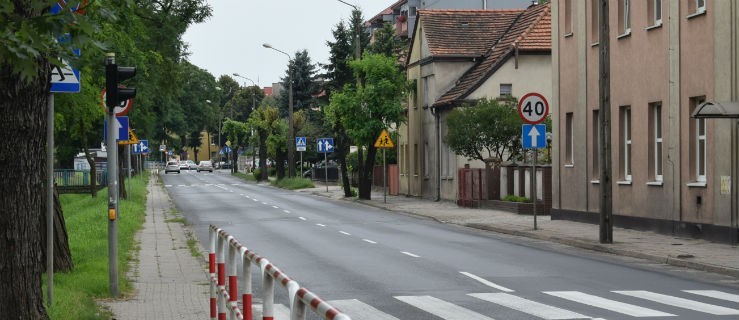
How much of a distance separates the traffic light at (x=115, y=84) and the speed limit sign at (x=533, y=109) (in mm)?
15316

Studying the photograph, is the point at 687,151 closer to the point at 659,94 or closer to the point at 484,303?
the point at 659,94

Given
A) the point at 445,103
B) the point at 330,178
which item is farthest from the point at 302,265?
the point at 330,178

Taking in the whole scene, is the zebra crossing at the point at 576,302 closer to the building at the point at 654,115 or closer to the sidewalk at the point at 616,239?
the sidewalk at the point at 616,239

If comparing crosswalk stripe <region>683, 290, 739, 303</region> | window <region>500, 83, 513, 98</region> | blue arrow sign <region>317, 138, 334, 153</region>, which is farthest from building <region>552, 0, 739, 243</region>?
blue arrow sign <region>317, 138, 334, 153</region>

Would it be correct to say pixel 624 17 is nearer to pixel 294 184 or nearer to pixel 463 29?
pixel 463 29

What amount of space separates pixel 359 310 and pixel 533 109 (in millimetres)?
16151

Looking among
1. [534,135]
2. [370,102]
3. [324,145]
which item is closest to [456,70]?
[370,102]

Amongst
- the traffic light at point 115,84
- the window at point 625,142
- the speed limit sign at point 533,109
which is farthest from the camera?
the window at point 625,142

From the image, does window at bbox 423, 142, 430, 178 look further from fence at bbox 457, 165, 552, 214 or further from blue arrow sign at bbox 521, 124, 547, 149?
blue arrow sign at bbox 521, 124, 547, 149

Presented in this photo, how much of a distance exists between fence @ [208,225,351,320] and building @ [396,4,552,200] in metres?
33.8

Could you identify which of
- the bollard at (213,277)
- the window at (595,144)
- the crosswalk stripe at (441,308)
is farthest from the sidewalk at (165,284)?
the window at (595,144)

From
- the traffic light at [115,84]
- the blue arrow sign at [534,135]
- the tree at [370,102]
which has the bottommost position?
the blue arrow sign at [534,135]

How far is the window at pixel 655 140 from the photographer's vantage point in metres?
27.6

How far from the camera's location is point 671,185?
85.8ft
